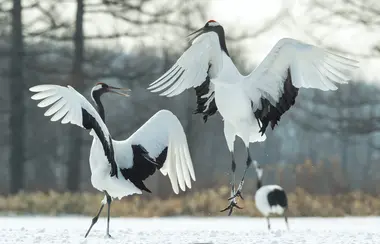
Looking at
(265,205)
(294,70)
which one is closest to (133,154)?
(294,70)

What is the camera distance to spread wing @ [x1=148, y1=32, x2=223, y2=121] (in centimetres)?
656

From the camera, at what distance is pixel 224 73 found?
6.53 m

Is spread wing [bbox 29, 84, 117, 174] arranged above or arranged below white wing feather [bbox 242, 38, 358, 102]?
below

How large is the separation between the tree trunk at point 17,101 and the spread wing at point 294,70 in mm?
8527

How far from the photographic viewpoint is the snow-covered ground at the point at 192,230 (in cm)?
721

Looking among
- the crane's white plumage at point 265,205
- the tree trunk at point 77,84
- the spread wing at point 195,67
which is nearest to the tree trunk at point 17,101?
the tree trunk at point 77,84

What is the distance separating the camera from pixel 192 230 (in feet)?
28.1

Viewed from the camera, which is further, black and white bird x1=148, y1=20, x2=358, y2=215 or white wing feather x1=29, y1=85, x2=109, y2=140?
white wing feather x1=29, y1=85, x2=109, y2=140

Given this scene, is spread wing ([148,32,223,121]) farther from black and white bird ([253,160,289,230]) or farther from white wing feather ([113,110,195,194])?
black and white bird ([253,160,289,230])

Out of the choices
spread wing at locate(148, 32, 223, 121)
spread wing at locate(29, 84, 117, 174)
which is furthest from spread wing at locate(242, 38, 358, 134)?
spread wing at locate(29, 84, 117, 174)

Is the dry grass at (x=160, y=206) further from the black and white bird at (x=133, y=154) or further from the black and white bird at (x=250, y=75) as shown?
the black and white bird at (x=250, y=75)

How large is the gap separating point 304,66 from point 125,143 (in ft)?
7.45

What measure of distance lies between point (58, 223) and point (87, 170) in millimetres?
16385

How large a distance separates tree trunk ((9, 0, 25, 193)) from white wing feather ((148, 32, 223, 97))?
8.09 metres
